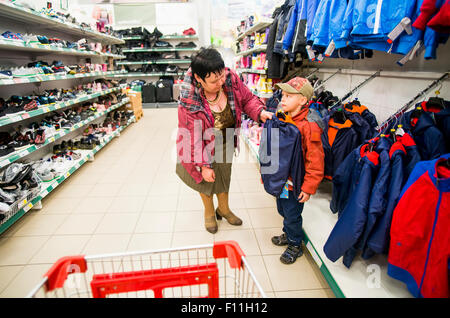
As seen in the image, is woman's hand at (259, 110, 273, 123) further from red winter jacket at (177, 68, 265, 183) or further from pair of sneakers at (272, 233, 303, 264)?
pair of sneakers at (272, 233, 303, 264)

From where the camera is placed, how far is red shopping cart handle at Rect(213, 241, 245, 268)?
3.19 feet

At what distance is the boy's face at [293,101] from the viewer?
5.69 feet

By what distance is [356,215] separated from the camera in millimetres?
1490

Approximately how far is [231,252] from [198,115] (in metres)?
1.08

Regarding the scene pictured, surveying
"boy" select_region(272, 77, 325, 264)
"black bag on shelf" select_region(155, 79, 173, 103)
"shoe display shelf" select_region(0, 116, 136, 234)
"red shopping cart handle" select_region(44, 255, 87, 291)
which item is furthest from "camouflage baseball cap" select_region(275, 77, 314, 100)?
"black bag on shelf" select_region(155, 79, 173, 103)

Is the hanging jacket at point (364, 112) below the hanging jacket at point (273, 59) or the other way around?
below

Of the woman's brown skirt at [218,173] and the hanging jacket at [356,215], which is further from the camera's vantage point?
the woman's brown skirt at [218,173]

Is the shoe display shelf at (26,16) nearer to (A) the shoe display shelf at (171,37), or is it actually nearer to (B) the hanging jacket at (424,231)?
(B) the hanging jacket at (424,231)

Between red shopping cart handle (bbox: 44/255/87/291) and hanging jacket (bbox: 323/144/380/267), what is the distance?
53.8 inches

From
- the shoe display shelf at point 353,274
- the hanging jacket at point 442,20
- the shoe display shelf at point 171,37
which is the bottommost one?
the shoe display shelf at point 353,274

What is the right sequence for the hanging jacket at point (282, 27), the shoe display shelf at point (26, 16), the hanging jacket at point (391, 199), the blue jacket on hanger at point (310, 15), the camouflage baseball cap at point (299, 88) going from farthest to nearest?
the hanging jacket at point (282, 27) < the blue jacket on hanger at point (310, 15) < the shoe display shelf at point (26, 16) < the camouflage baseball cap at point (299, 88) < the hanging jacket at point (391, 199)

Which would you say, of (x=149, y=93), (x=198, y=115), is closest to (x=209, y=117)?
(x=198, y=115)

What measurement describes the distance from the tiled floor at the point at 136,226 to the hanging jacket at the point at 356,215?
1.35ft

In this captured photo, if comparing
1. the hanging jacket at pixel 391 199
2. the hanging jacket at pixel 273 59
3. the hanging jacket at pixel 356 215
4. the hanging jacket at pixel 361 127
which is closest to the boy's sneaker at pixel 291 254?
the hanging jacket at pixel 356 215
